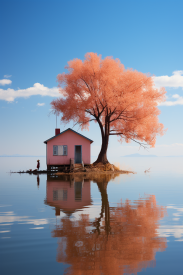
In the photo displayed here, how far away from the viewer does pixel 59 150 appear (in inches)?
1304

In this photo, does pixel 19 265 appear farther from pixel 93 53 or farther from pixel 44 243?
pixel 93 53

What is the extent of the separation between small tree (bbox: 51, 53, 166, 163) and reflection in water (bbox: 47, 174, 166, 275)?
22389 mm

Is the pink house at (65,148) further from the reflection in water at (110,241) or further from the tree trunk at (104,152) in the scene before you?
the reflection in water at (110,241)

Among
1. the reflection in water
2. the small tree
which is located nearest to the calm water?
the reflection in water

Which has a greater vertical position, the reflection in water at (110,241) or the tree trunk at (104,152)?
the tree trunk at (104,152)

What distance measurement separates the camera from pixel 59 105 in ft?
111

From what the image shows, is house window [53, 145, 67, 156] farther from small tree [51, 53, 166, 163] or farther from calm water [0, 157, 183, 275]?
calm water [0, 157, 183, 275]

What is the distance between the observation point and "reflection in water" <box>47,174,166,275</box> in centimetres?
496

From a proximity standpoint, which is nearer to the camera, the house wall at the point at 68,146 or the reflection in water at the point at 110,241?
the reflection in water at the point at 110,241

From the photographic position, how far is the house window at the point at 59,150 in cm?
3312

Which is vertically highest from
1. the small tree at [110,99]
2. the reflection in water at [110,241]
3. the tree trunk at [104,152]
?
the small tree at [110,99]

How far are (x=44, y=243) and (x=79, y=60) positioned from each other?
2911cm

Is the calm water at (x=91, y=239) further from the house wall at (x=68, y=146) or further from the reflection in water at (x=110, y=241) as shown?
the house wall at (x=68, y=146)

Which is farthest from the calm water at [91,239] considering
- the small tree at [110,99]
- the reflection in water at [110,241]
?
the small tree at [110,99]
